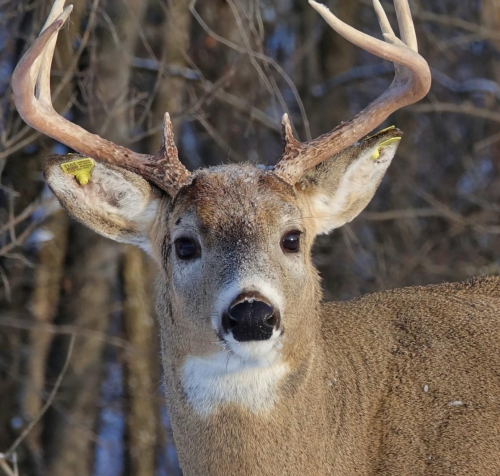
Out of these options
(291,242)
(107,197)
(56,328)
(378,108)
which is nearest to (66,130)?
(107,197)

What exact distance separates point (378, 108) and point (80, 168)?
4.97 feet

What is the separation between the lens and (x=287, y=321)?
466 centimetres

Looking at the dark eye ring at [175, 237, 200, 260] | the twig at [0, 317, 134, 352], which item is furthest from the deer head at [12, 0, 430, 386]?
the twig at [0, 317, 134, 352]

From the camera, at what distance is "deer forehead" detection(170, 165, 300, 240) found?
4824 mm

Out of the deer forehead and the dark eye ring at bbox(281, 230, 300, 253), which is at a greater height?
the deer forehead

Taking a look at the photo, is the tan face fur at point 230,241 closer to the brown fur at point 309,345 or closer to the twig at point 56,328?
the brown fur at point 309,345

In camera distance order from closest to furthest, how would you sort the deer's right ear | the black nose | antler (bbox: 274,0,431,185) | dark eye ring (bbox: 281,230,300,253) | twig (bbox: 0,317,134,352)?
the black nose
dark eye ring (bbox: 281,230,300,253)
antler (bbox: 274,0,431,185)
the deer's right ear
twig (bbox: 0,317,134,352)

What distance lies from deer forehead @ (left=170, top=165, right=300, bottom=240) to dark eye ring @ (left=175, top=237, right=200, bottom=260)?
0.10 meters

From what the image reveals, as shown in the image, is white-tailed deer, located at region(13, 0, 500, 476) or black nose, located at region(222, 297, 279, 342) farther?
white-tailed deer, located at region(13, 0, 500, 476)

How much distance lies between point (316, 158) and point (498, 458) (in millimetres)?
1695

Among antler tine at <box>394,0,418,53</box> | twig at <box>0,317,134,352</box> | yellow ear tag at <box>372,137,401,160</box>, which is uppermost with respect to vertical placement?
antler tine at <box>394,0,418,53</box>

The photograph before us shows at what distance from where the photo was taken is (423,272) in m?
12.5

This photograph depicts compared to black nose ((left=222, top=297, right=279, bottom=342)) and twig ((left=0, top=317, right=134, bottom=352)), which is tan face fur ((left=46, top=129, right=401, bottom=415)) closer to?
black nose ((left=222, top=297, right=279, bottom=342))

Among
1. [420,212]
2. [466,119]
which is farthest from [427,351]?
[466,119]
